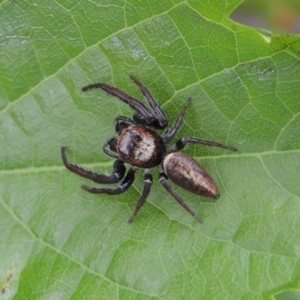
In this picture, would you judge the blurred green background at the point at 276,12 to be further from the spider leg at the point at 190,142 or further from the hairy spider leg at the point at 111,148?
the hairy spider leg at the point at 111,148

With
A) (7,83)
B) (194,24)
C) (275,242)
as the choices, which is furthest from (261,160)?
(7,83)

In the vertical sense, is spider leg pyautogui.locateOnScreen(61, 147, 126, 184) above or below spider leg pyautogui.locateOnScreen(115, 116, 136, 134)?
below

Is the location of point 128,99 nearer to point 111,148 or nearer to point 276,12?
point 111,148

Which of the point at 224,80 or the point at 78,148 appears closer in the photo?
the point at 224,80

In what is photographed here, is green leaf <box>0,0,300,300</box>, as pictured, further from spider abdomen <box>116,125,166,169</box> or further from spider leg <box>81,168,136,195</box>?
spider abdomen <box>116,125,166,169</box>

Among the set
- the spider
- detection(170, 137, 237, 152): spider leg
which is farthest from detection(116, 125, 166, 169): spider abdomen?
detection(170, 137, 237, 152): spider leg

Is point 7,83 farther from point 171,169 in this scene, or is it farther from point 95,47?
point 171,169

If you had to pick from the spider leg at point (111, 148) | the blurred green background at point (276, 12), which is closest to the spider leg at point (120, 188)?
the spider leg at point (111, 148)
